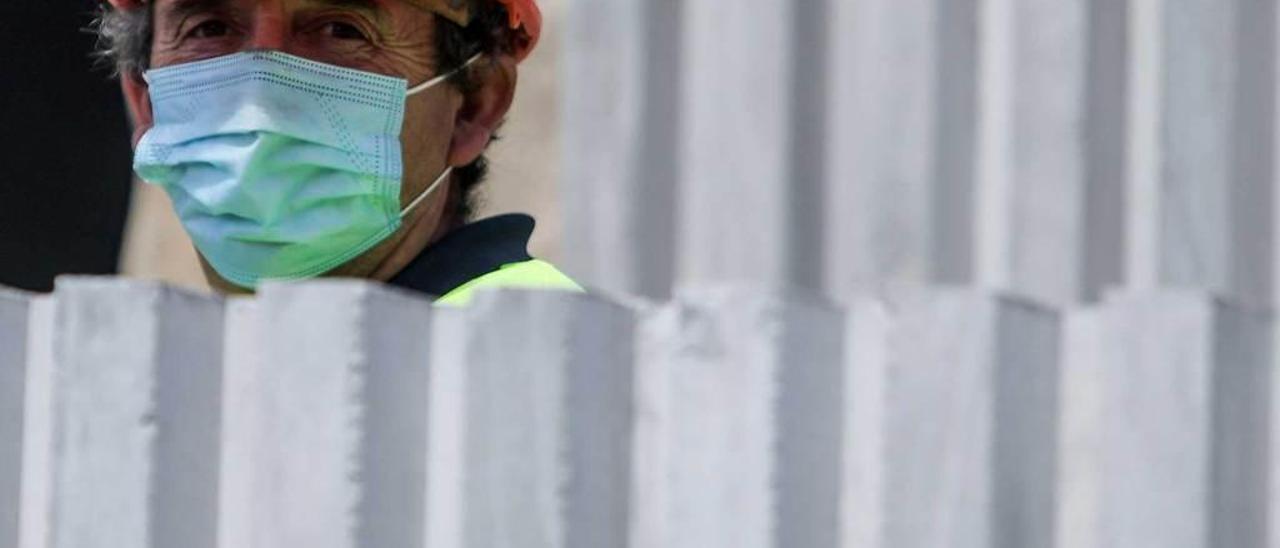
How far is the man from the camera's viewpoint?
305 cm

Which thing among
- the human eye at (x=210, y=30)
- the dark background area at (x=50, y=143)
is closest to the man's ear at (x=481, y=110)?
the human eye at (x=210, y=30)

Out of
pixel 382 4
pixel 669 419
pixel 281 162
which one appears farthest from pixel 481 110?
pixel 669 419

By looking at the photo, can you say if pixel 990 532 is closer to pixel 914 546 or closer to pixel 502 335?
pixel 914 546

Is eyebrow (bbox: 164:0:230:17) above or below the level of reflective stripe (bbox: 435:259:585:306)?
above

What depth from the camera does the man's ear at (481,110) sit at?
324 cm

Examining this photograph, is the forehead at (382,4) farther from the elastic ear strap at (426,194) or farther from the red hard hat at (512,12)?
the elastic ear strap at (426,194)

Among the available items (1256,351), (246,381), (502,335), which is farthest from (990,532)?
(246,381)

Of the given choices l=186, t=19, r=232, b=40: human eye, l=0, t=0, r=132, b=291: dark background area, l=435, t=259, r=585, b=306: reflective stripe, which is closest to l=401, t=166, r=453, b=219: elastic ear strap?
l=435, t=259, r=585, b=306: reflective stripe

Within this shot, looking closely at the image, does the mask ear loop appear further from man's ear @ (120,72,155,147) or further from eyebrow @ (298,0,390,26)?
man's ear @ (120,72,155,147)

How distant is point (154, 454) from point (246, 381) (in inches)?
3.3

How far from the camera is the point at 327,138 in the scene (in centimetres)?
307

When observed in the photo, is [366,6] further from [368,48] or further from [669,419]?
[669,419]

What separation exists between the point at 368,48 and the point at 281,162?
184 millimetres

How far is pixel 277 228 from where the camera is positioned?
3.05m
